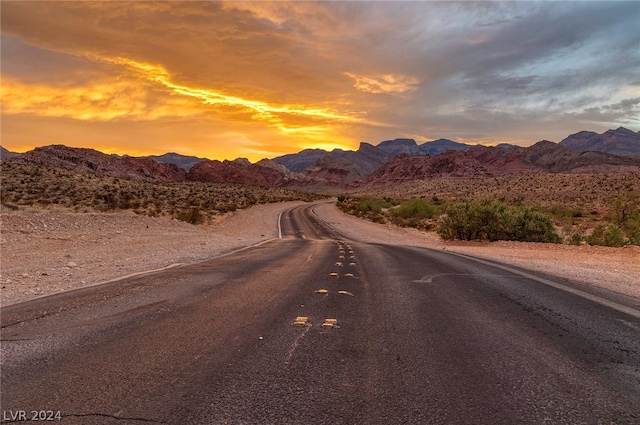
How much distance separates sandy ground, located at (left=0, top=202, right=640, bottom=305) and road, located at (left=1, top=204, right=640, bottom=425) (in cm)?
260

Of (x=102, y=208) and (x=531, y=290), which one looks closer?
(x=531, y=290)

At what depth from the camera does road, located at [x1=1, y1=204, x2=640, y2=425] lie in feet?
10.3

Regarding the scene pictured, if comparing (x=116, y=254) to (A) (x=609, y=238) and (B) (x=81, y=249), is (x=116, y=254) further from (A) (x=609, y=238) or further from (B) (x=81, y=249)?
(A) (x=609, y=238)

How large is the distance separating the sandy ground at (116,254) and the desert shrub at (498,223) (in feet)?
5.09

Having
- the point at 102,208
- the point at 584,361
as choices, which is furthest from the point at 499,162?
the point at 584,361

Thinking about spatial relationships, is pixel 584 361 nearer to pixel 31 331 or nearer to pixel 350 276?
pixel 350 276

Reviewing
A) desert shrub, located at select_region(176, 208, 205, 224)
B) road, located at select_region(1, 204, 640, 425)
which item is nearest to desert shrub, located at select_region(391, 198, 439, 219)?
desert shrub, located at select_region(176, 208, 205, 224)

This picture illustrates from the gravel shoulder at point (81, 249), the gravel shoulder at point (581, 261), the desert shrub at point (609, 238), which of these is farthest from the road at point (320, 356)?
the desert shrub at point (609, 238)

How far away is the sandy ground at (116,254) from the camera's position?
941 centimetres

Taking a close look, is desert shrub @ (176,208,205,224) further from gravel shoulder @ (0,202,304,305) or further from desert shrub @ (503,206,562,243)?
desert shrub @ (503,206,562,243)

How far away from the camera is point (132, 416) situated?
3.02m

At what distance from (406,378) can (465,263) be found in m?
9.43

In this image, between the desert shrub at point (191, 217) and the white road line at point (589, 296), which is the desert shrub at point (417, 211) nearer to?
the desert shrub at point (191, 217)

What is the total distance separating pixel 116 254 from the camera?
14609 millimetres
